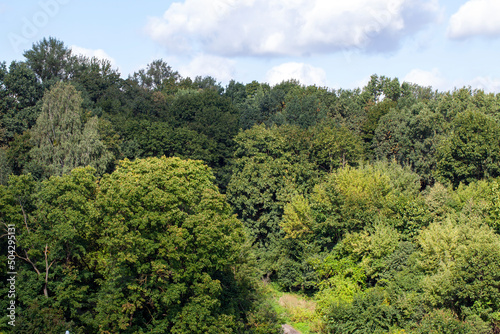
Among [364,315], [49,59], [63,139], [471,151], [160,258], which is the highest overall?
[49,59]

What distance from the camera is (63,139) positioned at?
142ft

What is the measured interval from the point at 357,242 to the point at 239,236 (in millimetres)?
10612

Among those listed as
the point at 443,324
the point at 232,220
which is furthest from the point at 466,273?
the point at 232,220

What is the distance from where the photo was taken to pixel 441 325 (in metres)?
24.4

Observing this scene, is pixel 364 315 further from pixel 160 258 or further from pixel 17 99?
pixel 17 99

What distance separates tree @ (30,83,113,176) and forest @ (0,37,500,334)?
0.53 ft

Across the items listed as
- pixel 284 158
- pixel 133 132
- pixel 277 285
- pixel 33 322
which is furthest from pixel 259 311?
pixel 133 132

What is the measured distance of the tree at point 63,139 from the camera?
42.6 m

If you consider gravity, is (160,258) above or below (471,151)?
below

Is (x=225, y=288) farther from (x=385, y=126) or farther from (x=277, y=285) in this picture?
(x=385, y=126)

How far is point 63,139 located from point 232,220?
24.5m

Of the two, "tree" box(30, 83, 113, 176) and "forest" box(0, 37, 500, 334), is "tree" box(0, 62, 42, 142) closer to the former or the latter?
"forest" box(0, 37, 500, 334)

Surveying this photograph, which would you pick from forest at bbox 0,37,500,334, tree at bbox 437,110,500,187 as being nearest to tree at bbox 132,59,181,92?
forest at bbox 0,37,500,334

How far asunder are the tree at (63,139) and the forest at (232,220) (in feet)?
0.53
